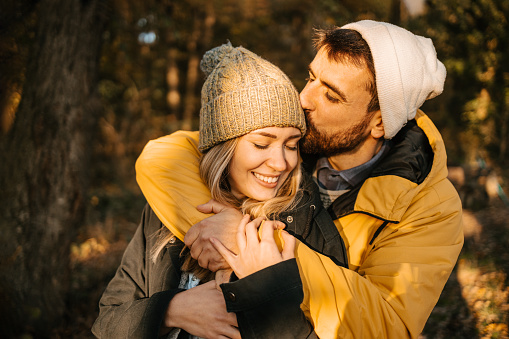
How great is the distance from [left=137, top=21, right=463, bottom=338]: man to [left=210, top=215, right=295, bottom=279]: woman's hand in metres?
0.06

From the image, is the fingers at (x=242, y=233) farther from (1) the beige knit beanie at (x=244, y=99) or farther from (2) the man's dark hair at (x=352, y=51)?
(2) the man's dark hair at (x=352, y=51)

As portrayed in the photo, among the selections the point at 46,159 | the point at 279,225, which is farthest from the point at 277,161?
the point at 46,159

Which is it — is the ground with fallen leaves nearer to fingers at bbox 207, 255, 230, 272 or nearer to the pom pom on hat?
fingers at bbox 207, 255, 230, 272

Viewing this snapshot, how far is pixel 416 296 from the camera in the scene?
6.57 ft

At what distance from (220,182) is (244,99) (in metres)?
0.54

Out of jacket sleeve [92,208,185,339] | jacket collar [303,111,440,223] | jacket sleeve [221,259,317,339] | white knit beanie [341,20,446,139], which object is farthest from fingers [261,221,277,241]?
white knit beanie [341,20,446,139]

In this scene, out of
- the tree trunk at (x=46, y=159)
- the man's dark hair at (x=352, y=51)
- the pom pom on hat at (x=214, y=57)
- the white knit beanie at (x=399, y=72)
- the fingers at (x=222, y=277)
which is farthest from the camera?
the tree trunk at (x=46, y=159)

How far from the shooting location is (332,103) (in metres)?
2.77

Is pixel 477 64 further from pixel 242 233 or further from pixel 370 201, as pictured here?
pixel 242 233

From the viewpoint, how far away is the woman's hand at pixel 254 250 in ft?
5.87

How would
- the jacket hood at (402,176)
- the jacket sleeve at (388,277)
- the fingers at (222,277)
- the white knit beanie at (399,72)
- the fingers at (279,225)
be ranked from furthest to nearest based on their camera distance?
the white knit beanie at (399,72) → the jacket hood at (402,176) → the fingers at (279,225) → the fingers at (222,277) → the jacket sleeve at (388,277)

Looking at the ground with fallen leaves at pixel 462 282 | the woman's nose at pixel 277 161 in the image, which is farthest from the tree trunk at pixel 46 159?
the woman's nose at pixel 277 161

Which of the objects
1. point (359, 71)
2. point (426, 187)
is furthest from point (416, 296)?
point (359, 71)

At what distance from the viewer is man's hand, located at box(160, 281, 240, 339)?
187 cm
